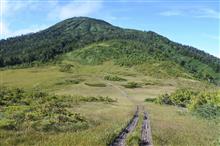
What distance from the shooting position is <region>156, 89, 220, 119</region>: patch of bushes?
94131mm

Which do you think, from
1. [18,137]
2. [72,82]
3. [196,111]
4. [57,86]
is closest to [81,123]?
[18,137]

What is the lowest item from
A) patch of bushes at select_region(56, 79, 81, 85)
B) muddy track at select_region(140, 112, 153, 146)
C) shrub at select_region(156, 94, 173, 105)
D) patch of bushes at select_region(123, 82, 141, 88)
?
muddy track at select_region(140, 112, 153, 146)

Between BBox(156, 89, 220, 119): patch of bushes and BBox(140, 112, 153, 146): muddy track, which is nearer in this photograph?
BBox(140, 112, 153, 146): muddy track

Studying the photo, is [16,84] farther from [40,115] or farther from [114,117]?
[40,115]

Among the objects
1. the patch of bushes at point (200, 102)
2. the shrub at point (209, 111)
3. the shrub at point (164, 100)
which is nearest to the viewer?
the shrub at point (209, 111)

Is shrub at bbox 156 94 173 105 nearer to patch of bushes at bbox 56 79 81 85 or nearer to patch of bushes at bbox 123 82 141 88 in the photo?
patch of bushes at bbox 123 82 141 88

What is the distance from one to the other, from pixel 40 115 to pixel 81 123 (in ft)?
19.7

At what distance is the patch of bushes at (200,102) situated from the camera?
94.1m

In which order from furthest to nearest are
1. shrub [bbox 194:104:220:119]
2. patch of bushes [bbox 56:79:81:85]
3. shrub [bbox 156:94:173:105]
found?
patch of bushes [bbox 56:79:81:85] → shrub [bbox 156:94:173:105] → shrub [bbox 194:104:220:119]

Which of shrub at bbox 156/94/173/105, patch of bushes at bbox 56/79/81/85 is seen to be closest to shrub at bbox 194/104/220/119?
shrub at bbox 156/94/173/105

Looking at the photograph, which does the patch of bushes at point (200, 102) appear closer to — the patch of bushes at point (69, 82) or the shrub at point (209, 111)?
the shrub at point (209, 111)

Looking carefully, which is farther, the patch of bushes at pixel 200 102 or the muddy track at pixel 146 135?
the patch of bushes at pixel 200 102

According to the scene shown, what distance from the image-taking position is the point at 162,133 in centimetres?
5956

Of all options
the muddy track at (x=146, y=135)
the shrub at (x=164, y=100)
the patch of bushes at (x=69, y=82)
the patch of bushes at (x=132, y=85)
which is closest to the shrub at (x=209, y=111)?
the muddy track at (x=146, y=135)
